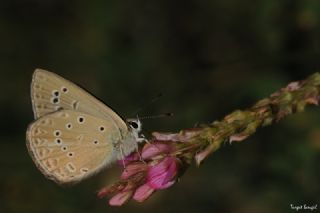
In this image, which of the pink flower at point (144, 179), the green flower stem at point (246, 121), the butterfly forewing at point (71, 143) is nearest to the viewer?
the pink flower at point (144, 179)

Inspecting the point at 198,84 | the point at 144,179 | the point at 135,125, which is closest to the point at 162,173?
the point at 144,179

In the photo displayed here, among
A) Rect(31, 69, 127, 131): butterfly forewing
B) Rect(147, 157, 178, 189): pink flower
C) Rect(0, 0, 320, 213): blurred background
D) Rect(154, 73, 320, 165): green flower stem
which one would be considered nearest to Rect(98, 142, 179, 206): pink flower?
Rect(147, 157, 178, 189): pink flower

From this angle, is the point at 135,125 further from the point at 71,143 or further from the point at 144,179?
the point at 144,179

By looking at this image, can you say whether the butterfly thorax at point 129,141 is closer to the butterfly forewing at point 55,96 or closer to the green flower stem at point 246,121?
the butterfly forewing at point 55,96

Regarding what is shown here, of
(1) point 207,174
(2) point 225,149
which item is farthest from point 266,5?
(1) point 207,174

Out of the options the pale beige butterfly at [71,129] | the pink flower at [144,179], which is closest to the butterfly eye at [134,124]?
the pale beige butterfly at [71,129]

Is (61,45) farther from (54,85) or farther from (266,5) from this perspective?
(54,85)
